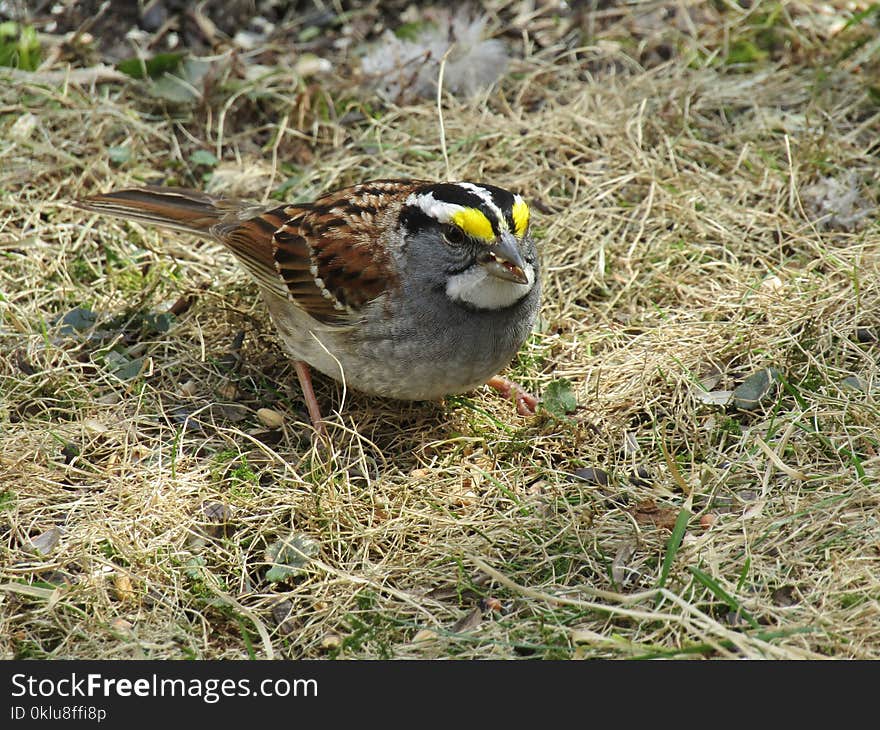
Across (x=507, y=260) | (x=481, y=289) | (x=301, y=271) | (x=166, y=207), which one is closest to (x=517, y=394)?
(x=481, y=289)

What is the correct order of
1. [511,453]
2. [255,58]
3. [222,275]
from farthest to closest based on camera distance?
1. [255,58]
2. [222,275]
3. [511,453]

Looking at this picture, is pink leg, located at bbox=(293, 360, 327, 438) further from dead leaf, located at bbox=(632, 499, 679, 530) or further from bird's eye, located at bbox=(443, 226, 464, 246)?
dead leaf, located at bbox=(632, 499, 679, 530)

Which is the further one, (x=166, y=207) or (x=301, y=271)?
(x=166, y=207)

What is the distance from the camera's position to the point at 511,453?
4.48m

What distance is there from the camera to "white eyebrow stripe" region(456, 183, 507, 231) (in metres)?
4.09

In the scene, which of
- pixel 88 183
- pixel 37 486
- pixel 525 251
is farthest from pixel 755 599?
pixel 88 183

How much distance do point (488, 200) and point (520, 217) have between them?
0.46 feet

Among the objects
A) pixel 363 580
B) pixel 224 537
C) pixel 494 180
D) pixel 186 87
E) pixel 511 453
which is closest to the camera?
pixel 363 580

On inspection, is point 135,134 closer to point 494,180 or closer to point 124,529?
point 494,180

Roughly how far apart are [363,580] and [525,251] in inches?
55.0

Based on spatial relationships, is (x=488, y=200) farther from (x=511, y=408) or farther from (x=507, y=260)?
(x=511, y=408)

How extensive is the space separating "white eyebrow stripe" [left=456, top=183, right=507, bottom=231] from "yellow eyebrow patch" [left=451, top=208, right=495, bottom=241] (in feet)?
0.12

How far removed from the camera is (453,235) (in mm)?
4238

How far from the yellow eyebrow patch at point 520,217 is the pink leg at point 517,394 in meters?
0.72
